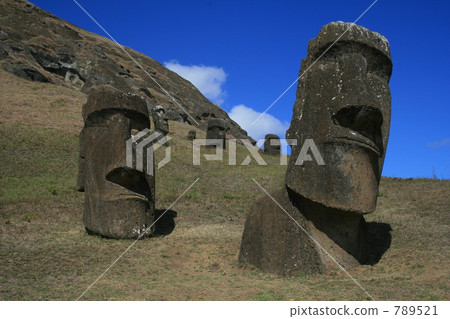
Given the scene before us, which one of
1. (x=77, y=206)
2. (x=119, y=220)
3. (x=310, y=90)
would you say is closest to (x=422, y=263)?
(x=310, y=90)

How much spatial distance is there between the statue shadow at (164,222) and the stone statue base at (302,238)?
13.8 feet

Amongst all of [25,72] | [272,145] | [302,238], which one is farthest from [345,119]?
[25,72]

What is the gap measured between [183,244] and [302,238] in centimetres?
380

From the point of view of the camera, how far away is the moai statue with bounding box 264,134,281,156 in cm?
3284

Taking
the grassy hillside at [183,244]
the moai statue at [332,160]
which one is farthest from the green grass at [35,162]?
the moai statue at [332,160]

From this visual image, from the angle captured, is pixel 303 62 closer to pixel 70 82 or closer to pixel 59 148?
pixel 59 148

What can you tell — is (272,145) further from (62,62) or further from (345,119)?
(62,62)

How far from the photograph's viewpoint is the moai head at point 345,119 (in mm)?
6777

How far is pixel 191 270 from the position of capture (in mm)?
8164

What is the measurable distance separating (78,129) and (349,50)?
19.8 m

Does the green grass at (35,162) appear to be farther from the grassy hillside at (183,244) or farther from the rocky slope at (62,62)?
the rocky slope at (62,62)

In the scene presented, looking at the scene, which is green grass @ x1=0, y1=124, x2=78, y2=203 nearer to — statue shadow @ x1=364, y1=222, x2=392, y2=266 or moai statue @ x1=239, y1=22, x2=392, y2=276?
moai statue @ x1=239, y1=22, x2=392, y2=276

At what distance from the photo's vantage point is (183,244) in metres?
10.2

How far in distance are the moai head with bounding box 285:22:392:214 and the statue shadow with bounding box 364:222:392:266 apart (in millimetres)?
1657
